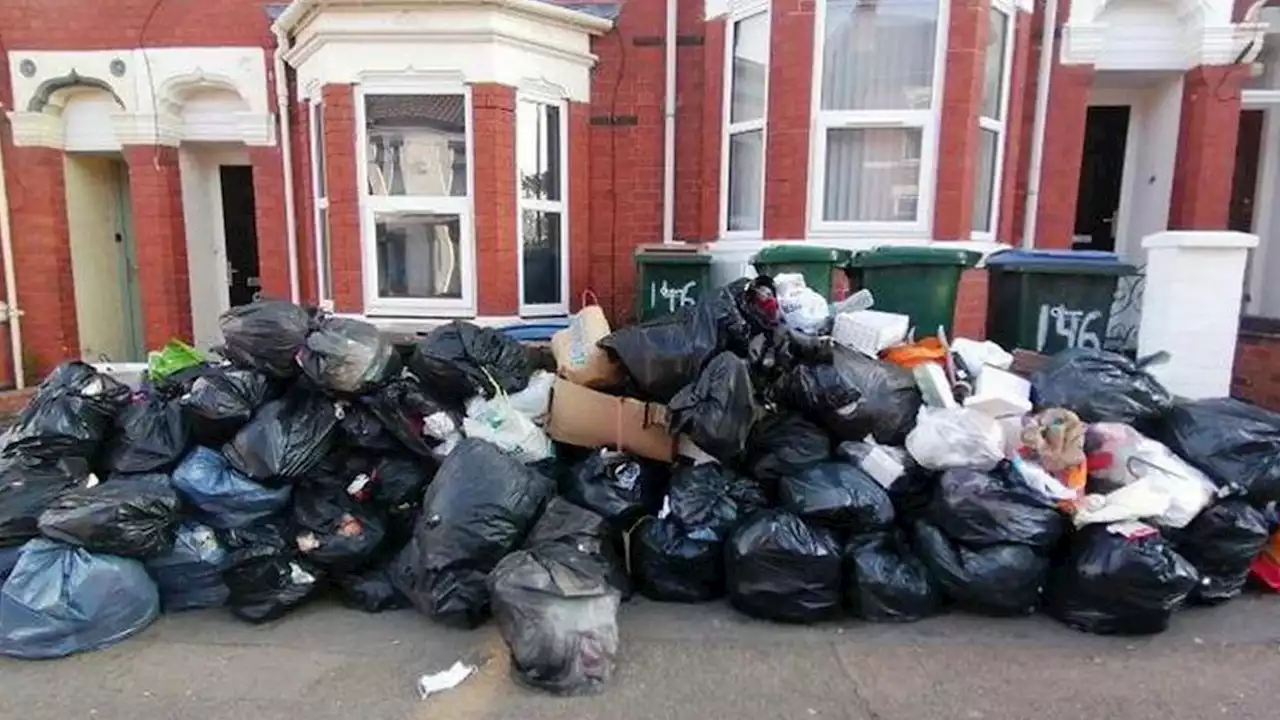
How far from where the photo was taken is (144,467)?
3.22 meters

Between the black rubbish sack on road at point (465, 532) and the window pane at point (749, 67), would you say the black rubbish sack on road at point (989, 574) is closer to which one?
the black rubbish sack on road at point (465, 532)

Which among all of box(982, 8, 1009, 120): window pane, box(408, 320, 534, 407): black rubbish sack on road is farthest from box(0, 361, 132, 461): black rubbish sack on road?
box(982, 8, 1009, 120): window pane

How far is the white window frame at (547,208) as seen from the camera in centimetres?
551

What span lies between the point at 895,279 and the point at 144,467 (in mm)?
3864

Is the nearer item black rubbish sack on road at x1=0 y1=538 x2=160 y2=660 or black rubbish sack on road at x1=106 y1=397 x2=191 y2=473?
black rubbish sack on road at x1=0 y1=538 x2=160 y2=660

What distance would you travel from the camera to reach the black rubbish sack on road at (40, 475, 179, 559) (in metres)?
2.86

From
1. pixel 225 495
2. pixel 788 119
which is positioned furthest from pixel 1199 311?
pixel 225 495

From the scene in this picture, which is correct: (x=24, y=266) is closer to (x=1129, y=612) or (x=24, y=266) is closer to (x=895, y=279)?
(x=895, y=279)

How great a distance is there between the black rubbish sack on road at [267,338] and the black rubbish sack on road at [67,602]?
3.17ft

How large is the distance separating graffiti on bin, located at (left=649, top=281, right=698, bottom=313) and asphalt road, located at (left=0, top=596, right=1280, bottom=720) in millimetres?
2497

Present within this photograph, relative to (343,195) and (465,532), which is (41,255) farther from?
(465,532)

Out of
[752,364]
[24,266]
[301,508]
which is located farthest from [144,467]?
[24,266]

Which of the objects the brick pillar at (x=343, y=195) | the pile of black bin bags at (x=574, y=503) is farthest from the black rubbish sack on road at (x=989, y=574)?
the brick pillar at (x=343, y=195)

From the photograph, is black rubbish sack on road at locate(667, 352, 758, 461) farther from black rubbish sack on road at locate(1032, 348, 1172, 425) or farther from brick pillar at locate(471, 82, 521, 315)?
brick pillar at locate(471, 82, 521, 315)
